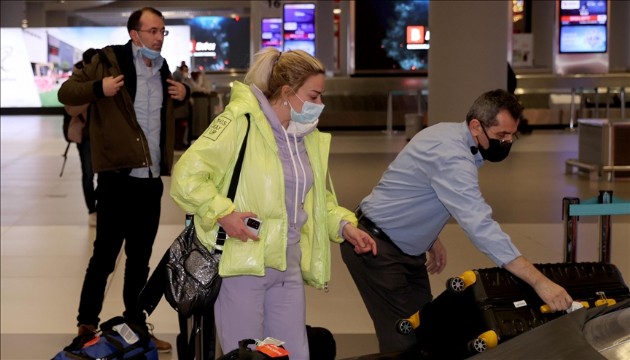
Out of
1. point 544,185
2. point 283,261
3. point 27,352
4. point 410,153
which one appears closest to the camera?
point 283,261

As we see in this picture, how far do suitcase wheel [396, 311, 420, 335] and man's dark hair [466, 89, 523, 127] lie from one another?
2.76 ft

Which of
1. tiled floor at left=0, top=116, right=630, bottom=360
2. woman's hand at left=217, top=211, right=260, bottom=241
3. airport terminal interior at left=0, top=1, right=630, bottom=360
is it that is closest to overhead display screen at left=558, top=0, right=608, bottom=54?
airport terminal interior at left=0, top=1, right=630, bottom=360

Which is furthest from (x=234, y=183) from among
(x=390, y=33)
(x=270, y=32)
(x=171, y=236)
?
(x=270, y=32)

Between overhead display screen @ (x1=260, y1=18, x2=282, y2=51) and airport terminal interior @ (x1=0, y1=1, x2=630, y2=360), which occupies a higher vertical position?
overhead display screen @ (x1=260, y1=18, x2=282, y2=51)

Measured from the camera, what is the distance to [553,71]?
26578 mm

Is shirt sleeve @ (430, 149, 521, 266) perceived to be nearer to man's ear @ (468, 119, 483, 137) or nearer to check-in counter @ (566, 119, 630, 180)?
man's ear @ (468, 119, 483, 137)

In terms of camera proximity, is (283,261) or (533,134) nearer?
(283,261)

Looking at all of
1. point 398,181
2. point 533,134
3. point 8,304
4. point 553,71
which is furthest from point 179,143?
point 398,181

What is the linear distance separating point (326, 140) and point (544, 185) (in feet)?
32.3

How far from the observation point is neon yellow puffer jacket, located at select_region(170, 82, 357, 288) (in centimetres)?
393

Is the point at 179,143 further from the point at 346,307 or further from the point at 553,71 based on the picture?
the point at 346,307

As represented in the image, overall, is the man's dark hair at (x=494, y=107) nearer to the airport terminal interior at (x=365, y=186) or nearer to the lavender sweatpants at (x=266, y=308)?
the airport terminal interior at (x=365, y=186)

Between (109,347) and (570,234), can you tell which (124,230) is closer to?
(109,347)

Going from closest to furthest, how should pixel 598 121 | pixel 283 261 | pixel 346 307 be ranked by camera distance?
1. pixel 283 261
2. pixel 346 307
3. pixel 598 121
